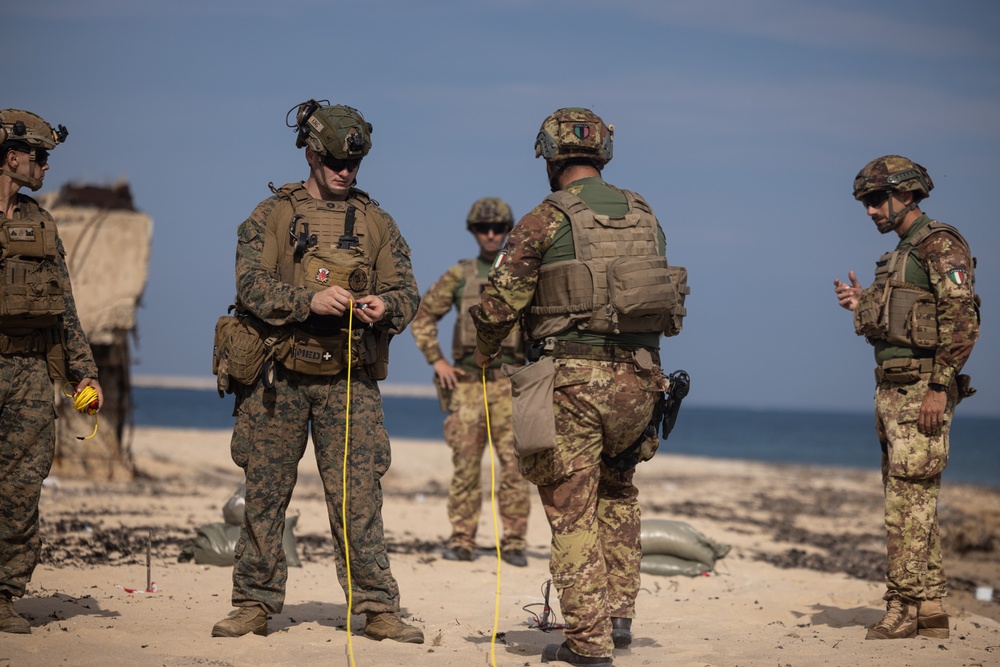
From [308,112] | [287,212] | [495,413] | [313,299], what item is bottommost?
[495,413]

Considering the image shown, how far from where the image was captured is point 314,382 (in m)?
6.09

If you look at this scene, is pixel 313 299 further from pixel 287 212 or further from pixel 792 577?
pixel 792 577

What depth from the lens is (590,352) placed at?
5.55m

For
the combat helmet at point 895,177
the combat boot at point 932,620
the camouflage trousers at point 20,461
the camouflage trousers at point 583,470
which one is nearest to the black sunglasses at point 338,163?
the camouflage trousers at point 583,470

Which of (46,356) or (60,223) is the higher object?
(60,223)

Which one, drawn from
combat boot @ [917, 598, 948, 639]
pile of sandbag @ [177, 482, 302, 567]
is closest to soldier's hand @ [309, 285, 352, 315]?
pile of sandbag @ [177, 482, 302, 567]

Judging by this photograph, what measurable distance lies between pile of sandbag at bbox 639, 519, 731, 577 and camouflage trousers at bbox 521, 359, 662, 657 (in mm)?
3998

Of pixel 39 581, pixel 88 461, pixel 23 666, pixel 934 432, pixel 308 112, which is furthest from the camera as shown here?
pixel 88 461

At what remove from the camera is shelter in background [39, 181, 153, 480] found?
50.1ft

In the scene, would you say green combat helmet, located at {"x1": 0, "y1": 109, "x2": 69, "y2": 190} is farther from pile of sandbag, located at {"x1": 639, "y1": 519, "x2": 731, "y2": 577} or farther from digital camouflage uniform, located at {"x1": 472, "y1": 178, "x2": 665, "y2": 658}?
pile of sandbag, located at {"x1": 639, "y1": 519, "x2": 731, "y2": 577}

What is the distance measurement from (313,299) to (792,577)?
609 centimetres

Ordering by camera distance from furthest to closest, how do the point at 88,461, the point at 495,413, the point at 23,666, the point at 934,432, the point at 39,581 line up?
the point at 88,461 < the point at 495,413 < the point at 39,581 < the point at 934,432 < the point at 23,666

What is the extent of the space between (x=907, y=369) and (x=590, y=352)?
2395mm

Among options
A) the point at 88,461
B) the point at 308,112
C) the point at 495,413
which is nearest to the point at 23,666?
the point at 308,112
